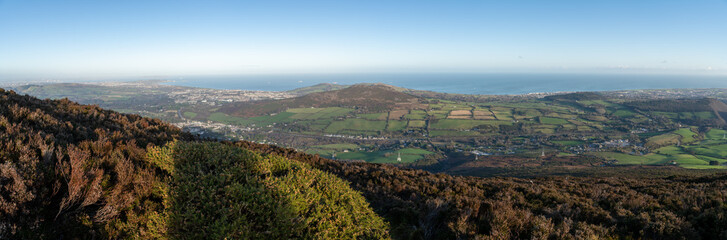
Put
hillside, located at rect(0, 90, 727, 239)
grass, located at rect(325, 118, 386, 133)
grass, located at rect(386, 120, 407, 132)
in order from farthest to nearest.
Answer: grass, located at rect(325, 118, 386, 133)
grass, located at rect(386, 120, 407, 132)
hillside, located at rect(0, 90, 727, 239)

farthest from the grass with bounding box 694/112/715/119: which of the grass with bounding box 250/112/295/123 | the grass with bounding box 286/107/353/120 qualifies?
the grass with bounding box 250/112/295/123

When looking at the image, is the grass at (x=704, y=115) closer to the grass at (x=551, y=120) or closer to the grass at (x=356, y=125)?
the grass at (x=551, y=120)

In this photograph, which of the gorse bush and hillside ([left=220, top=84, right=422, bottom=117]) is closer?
the gorse bush

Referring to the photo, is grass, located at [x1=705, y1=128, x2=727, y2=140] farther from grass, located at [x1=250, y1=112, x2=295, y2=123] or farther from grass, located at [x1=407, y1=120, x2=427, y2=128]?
grass, located at [x1=250, y1=112, x2=295, y2=123]

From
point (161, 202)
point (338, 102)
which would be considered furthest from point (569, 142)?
point (338, 102)

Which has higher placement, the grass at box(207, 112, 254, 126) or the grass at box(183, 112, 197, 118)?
the grass at box(183, 112, 197, 118)

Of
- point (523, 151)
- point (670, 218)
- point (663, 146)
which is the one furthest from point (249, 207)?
point (663, 146)

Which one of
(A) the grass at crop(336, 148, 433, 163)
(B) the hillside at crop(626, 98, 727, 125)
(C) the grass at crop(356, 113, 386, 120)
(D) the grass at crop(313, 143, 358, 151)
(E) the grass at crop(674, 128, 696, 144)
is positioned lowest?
(A) the grass at crop(336, 148, 433, 163)
